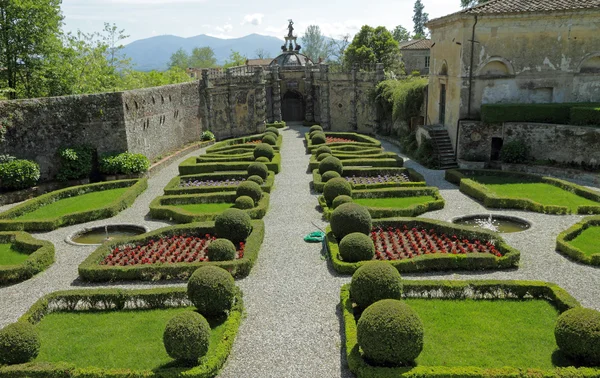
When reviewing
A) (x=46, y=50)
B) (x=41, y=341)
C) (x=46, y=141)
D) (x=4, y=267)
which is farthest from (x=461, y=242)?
(x=46, y=50)

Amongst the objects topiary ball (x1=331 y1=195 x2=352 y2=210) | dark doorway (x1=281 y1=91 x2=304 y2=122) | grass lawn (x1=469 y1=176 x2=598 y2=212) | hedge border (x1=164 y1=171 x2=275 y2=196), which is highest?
dark doorway (x1=281 y1=91 x2=304 y2=122)

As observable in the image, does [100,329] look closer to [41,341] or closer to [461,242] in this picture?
[41,341]

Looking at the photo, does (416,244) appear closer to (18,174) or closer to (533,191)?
(533,191)

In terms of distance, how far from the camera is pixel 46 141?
27.3 metres

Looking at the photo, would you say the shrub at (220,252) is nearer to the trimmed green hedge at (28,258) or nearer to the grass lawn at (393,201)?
the trimmed green hedge at (28,258)

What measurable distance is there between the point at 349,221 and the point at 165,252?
6778 millimetres

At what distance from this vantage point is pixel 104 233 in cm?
2033

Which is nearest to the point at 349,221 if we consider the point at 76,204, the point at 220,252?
the point at 220,252

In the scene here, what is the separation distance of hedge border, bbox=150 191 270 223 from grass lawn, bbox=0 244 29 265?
18.4 feet

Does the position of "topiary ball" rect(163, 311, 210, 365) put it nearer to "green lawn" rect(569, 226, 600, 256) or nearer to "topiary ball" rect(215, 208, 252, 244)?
"topiary ball" rect(215, 208, 252, 244)

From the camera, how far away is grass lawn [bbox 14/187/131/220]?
22062 mm

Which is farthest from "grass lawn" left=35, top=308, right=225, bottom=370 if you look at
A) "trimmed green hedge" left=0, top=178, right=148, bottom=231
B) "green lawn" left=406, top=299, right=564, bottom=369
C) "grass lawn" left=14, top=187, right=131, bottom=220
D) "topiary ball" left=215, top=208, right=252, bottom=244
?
"grass lawn" left=14, top=187, right=131, bottom=220

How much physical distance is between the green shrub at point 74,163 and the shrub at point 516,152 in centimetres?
2466

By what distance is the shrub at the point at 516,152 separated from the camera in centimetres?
2755
